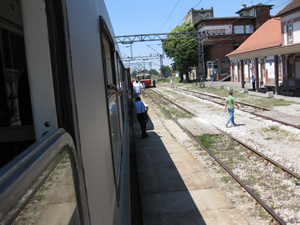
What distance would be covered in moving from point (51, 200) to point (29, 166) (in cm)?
22

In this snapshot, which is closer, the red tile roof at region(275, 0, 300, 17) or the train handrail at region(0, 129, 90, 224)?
the train handrail at region(0, 129, 90, 224)

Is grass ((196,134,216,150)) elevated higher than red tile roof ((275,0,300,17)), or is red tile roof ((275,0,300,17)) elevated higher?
red tile roof ((275,0,300,17))

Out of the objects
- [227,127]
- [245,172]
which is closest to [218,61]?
[227,127]

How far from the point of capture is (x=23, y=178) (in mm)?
666

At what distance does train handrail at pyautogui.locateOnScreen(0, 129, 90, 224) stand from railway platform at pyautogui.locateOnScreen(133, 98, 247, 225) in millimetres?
4712

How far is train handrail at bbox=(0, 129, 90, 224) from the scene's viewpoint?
598mm

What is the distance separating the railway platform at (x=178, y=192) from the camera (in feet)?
17.8

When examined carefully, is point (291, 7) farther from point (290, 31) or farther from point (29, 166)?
point (29, 166)

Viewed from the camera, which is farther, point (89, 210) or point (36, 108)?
point (89, 210)

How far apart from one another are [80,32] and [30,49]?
47 cm

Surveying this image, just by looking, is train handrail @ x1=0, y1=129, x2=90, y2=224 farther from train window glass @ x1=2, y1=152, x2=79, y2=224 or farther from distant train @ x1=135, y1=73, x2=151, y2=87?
distant train @ x1=135, y1=73, x2=151, y2=87

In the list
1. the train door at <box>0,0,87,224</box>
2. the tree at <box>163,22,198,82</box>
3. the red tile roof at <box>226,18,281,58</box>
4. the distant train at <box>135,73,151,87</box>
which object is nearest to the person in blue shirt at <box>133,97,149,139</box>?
the train door at <box>0,0,87,224</box>

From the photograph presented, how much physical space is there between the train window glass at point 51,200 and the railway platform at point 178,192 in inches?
182

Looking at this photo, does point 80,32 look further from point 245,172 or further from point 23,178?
point 245,172
